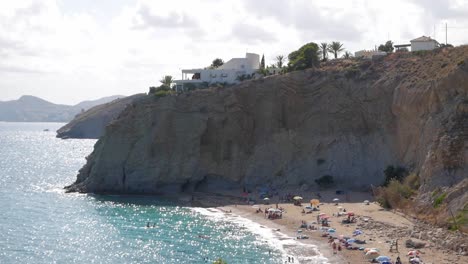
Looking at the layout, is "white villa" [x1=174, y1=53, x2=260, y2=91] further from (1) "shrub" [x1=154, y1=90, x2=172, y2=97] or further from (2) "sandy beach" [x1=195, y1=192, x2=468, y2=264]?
(2) "sandy beach" [x1=195, y1=192, x2=468, y2=264]

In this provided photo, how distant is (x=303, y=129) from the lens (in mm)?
71062

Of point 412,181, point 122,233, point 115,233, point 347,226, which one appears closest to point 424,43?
point 412,181

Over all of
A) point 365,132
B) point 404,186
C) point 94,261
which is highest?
point 365,132

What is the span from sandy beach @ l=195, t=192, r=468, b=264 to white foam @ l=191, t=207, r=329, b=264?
0.07m

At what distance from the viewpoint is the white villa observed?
268 ft

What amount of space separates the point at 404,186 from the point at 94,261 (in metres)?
26.0

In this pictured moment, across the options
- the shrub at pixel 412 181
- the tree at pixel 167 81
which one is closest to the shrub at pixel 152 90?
the tree at pixel 167 81

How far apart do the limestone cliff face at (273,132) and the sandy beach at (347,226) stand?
14.2ft

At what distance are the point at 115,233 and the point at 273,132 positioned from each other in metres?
25.3

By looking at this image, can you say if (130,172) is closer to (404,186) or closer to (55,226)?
(55,226)

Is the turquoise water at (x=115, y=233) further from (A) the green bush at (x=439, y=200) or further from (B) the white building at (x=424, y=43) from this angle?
(B) the white building at (x=424, y=43)

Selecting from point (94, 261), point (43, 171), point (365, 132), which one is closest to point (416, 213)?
point (365, 132)

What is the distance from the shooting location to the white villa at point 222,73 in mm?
81688

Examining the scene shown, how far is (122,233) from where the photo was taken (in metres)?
52.4
